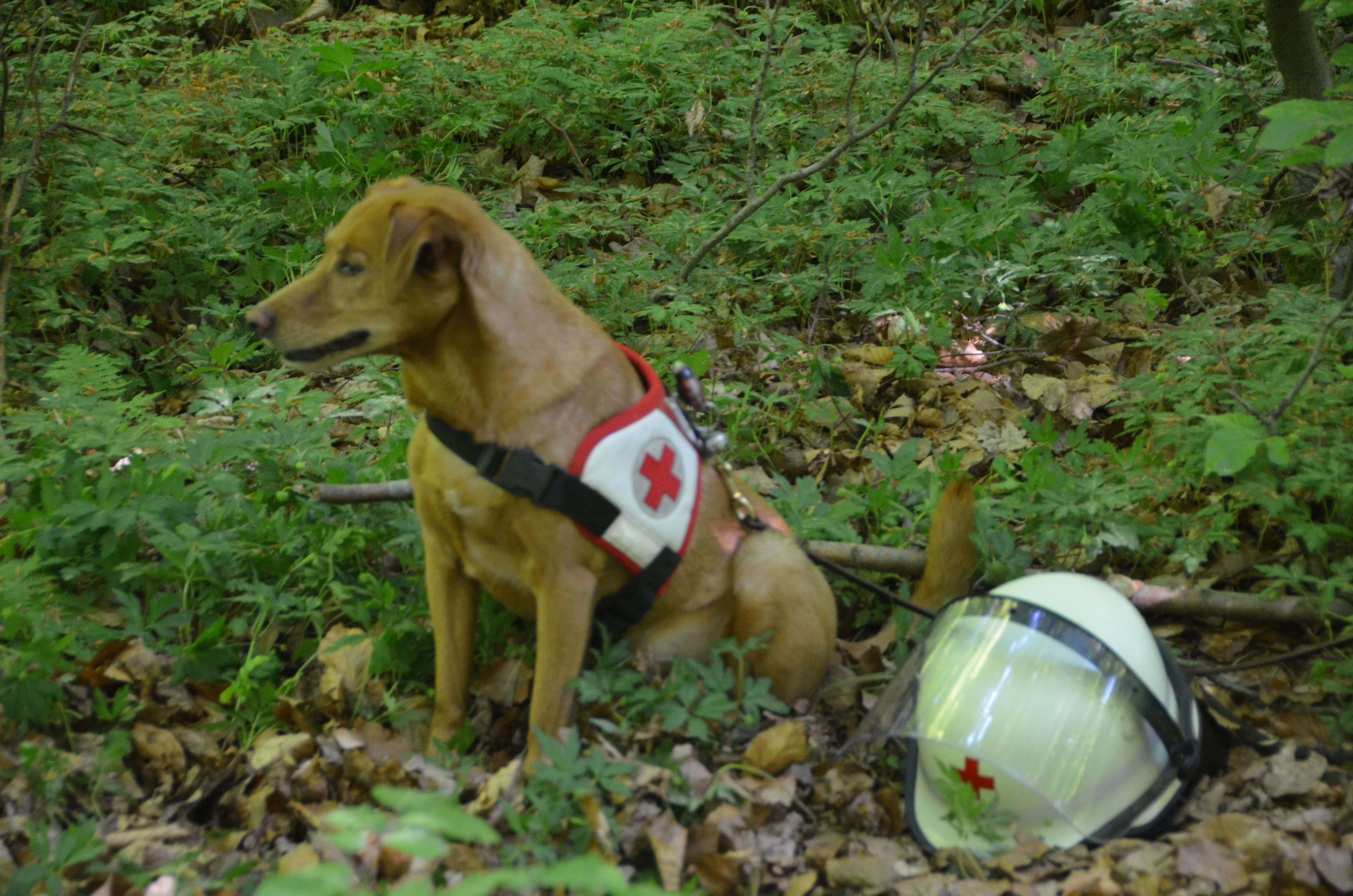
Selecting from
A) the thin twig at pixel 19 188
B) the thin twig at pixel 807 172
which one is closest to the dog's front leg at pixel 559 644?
the thin twig at pixel 807 172

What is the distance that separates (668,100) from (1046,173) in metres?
2.56

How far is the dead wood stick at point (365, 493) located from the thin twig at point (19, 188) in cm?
231

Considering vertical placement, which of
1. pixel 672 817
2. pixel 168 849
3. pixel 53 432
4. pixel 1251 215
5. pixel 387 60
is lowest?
pixel 168 849

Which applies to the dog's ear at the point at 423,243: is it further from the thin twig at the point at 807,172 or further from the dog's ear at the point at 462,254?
the thin twig at the point at 807,172

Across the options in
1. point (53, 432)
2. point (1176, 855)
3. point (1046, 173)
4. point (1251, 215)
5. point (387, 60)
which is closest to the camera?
point (1176, 855)

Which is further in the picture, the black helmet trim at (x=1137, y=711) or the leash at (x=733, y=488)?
the leash at (x=733, y=488)

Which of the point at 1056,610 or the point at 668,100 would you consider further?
the point at 668,100

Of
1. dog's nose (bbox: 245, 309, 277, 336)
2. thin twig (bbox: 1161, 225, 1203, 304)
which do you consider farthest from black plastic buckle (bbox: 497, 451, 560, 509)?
thin twig (bbox: 1161, 225, 1203, 304)

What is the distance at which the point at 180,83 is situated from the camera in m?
6.80

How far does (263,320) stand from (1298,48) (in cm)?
495

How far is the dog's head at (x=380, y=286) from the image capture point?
2.43 m

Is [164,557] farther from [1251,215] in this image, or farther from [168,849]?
[1251,215]

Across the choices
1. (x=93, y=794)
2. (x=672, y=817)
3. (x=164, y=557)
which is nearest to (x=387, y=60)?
(x=164, y=557)

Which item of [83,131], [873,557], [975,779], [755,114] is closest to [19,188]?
[83,131]
